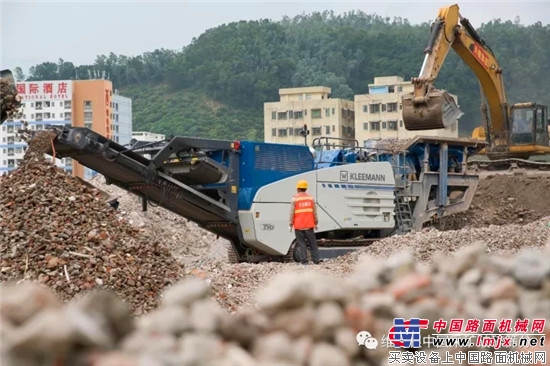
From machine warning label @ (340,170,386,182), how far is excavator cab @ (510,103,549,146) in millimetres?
7144

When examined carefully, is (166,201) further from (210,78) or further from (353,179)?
(210,78)

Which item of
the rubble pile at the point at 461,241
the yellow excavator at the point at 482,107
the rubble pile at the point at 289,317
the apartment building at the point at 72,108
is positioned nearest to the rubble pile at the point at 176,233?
the yellow excavator at the point at 482,107

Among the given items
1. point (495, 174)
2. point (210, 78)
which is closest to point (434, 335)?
point (495, 174)

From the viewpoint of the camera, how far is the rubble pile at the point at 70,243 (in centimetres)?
922

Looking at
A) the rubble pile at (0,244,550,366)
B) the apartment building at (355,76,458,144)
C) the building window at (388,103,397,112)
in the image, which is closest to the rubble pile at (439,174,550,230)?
the rubble pile at (0,244,550,366)

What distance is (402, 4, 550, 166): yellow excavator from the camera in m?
18.1

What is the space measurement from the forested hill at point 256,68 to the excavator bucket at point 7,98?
53825mm

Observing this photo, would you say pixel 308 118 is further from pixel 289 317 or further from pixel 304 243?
pixel 289 317

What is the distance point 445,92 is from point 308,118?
52.2 m

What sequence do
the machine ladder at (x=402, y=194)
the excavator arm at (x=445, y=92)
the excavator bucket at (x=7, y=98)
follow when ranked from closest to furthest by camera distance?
the excavator bucket at (x=7, y=98)
the machine ladder at (x=402, y=194)
the excavator arm at (x=445, y=92)

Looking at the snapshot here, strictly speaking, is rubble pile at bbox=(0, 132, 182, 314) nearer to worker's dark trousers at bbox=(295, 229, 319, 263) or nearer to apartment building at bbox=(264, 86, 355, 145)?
worker's dark trousers at bbox=(295, 229, 319, 263)

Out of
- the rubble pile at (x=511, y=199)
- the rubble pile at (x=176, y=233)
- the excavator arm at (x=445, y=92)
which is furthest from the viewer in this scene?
the rubble pile at (x=511, y=199)

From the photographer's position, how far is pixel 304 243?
45.3 ft

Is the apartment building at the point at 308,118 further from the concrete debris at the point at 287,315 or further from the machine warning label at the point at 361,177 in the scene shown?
the concrete debris at the point at 287,315
